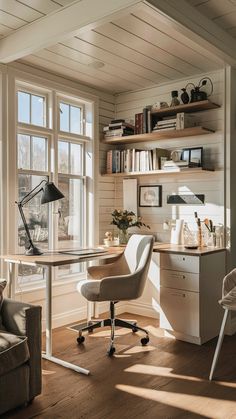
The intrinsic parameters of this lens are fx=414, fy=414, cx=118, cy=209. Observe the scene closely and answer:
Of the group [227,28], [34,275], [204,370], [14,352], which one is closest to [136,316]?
[34,275]

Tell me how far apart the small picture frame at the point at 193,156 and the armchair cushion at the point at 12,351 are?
7.80 feet

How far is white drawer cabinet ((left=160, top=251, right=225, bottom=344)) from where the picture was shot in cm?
362

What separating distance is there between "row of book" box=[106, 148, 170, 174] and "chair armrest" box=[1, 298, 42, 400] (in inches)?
88.4

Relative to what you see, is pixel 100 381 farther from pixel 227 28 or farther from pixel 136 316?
pixel 227 28

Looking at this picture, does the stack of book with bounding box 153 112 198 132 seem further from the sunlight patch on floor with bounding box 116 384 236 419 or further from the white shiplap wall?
the sunlight patch on floor with bounding box 116 384 236 419

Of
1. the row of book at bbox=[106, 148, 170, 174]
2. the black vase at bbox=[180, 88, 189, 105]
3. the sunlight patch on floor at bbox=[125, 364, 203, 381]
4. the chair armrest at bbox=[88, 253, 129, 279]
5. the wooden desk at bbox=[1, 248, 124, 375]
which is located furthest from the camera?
the row of book at bbox=[106, 148, 170, 174]

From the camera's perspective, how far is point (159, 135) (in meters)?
4.26

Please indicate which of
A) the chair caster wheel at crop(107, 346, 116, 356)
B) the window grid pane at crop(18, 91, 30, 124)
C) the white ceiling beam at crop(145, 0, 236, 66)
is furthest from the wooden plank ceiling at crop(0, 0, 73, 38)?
the chair caster wheel at crop(107, 346, 116, 356)

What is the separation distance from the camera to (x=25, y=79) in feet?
12.6

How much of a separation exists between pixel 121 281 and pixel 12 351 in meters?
1.29

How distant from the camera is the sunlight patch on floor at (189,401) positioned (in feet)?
8.05

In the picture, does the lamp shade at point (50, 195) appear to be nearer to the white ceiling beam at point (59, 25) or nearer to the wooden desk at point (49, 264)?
the wooden desk at point (49, 264)

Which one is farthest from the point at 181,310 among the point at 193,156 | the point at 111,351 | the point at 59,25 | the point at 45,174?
the point at 59,25

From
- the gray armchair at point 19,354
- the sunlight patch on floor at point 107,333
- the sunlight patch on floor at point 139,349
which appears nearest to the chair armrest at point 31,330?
the gray armchair at point 19,354
